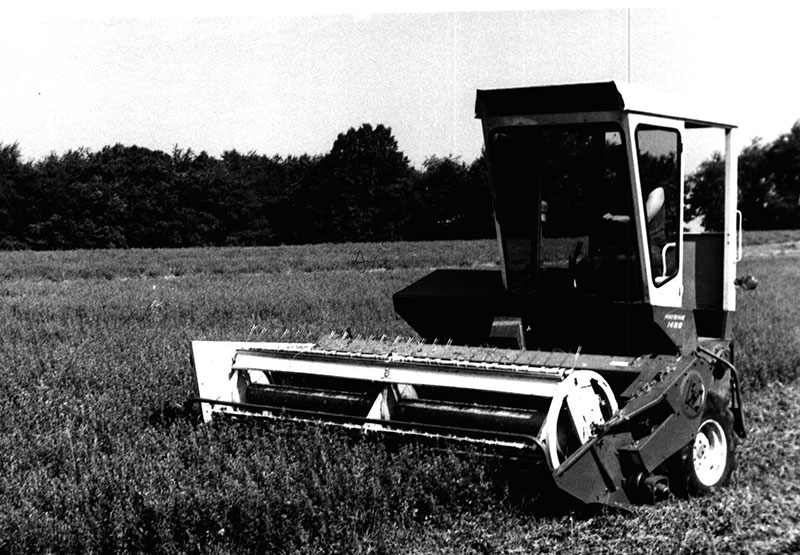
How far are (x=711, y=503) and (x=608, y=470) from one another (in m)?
0.98

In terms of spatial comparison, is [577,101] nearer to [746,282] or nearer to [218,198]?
[746,282]

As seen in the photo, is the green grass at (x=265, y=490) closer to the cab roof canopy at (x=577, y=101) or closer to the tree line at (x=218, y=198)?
the cab roof canopy at (x=577, y=101)

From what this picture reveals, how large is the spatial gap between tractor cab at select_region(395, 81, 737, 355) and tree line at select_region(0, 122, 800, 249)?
90.2ft

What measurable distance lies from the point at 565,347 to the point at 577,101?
1.73m

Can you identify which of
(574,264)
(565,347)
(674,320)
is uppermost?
(574,264)

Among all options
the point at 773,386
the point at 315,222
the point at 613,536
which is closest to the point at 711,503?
the point at 613,536

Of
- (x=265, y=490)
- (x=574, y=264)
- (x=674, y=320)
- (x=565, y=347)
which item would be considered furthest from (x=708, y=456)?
(x=265, y=490)

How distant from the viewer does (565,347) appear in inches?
240

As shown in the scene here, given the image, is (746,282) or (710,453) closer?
(710,453)

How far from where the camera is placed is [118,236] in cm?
4594

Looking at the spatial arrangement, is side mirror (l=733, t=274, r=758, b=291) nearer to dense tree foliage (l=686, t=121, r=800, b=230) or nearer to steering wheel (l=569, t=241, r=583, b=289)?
steering wheel (l=569, t=241, r=583, b=289)

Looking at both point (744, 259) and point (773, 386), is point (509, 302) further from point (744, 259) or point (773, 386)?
point (744, 259)

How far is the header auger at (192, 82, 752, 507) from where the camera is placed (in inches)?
194

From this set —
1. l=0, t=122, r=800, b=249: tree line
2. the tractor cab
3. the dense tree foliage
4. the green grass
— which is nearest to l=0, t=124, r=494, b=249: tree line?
l=0, t=122, r=800, b=249: tree line
